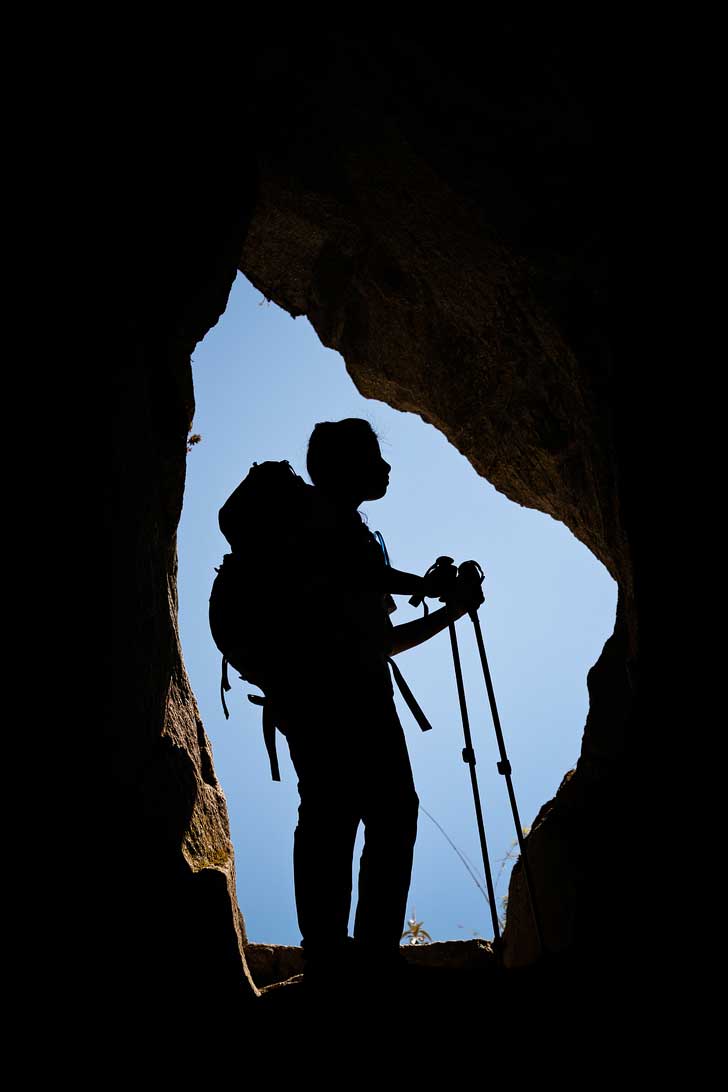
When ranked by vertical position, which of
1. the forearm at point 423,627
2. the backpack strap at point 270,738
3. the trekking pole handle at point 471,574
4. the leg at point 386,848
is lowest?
the leg at point 386,848

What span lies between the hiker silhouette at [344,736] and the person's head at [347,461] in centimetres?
1

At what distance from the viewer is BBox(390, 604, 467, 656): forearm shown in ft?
16.4

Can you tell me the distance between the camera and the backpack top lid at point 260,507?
14.0ft

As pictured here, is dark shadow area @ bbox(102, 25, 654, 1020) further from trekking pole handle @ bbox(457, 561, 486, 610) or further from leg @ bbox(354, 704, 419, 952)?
trekking pole handle @ bbox(457, 561, 486, 610)

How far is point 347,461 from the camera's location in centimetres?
481

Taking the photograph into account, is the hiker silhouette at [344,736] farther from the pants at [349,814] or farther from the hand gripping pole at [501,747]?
the hand gripping pole at [501,747]

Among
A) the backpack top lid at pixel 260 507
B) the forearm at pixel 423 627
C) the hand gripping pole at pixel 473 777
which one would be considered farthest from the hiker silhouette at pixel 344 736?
the hand gripping pole at pixel 473 777

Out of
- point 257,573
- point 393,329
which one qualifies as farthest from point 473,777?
point 393,329

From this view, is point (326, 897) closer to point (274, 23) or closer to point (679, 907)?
point (679, 907)

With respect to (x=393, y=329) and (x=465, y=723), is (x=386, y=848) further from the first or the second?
(x=393, y=329)

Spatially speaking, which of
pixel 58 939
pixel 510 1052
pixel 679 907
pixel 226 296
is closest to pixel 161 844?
pixel 58 939

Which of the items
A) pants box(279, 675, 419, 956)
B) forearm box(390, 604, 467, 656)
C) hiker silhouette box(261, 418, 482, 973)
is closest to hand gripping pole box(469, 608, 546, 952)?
forearm box(390, 604, 467, 656)

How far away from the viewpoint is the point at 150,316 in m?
5.05

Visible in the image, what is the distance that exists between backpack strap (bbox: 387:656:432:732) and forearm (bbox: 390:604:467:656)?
11.4 inches
